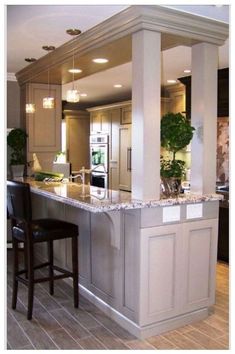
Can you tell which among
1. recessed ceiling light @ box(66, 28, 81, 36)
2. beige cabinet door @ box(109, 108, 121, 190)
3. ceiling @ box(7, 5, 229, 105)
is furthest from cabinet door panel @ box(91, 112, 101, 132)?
recessed ceiling light @ box(66, 28, 81, 36)

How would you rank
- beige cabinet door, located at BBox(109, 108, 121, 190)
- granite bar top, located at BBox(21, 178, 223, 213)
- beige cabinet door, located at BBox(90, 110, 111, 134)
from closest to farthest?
granite bar top, located at BBox(21, 178, 223, 213), beige cabinet door, located at BBox(109, 108, 121, 190), beige cabinet door, located at BBox(90, 110, 111, 134)

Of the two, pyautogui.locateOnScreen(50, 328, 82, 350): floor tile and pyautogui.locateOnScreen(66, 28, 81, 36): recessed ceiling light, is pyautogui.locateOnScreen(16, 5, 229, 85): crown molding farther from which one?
pyautogui.locateOnScreen(50, 328, 82, 350): floor tile

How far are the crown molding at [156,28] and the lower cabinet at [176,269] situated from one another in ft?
4.68

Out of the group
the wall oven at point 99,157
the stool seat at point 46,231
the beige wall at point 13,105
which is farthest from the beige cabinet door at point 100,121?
the stool seat at point 46,231

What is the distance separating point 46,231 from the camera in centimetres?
302

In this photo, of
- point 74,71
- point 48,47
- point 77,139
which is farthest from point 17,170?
point 77,139

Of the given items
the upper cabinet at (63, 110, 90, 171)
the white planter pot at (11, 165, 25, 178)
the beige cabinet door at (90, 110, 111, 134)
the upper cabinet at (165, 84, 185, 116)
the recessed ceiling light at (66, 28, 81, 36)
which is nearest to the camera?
the recessed ceiling light at (66, 28, 81, 36)

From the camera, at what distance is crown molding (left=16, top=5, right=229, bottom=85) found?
8.33 ft

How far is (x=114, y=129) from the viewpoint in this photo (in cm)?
731

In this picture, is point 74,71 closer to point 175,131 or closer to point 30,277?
point 175,131

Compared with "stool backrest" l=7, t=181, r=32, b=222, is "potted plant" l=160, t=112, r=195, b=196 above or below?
above

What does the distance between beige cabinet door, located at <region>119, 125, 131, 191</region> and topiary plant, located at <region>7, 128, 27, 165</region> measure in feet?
7.87

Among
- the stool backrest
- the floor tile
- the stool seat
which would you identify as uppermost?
the stool backrest

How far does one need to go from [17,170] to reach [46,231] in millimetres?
2072
